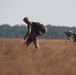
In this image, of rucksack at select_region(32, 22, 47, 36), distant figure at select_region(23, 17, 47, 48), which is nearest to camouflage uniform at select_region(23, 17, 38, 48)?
distant figure at select_region(23, 17, 47, 48)

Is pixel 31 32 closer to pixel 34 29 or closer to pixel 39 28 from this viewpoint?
pixel 34 29

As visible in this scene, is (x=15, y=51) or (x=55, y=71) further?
(x=15, y=51)

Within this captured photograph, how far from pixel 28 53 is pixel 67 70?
16.7 ft

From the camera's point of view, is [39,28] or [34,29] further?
[34,29]

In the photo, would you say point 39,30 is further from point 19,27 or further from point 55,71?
point 19,27

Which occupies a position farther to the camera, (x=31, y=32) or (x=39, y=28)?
(x=31, y=32)

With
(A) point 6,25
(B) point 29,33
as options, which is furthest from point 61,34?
(B) point 29,33

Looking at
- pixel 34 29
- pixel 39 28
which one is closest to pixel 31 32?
pixel 34 29

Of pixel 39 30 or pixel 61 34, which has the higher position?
pixel 39 30

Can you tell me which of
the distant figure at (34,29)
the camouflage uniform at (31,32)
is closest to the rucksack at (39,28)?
the distant figure at (34,29)

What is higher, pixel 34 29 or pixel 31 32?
pixel 34 29

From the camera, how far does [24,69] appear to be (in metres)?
8.41

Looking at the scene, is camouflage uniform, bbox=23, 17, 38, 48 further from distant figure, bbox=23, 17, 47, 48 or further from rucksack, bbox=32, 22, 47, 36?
rucksack, bbox=32, 22, 47, 36

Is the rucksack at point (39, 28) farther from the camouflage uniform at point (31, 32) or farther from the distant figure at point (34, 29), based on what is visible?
the camouflage uniform at point (31, 32)
